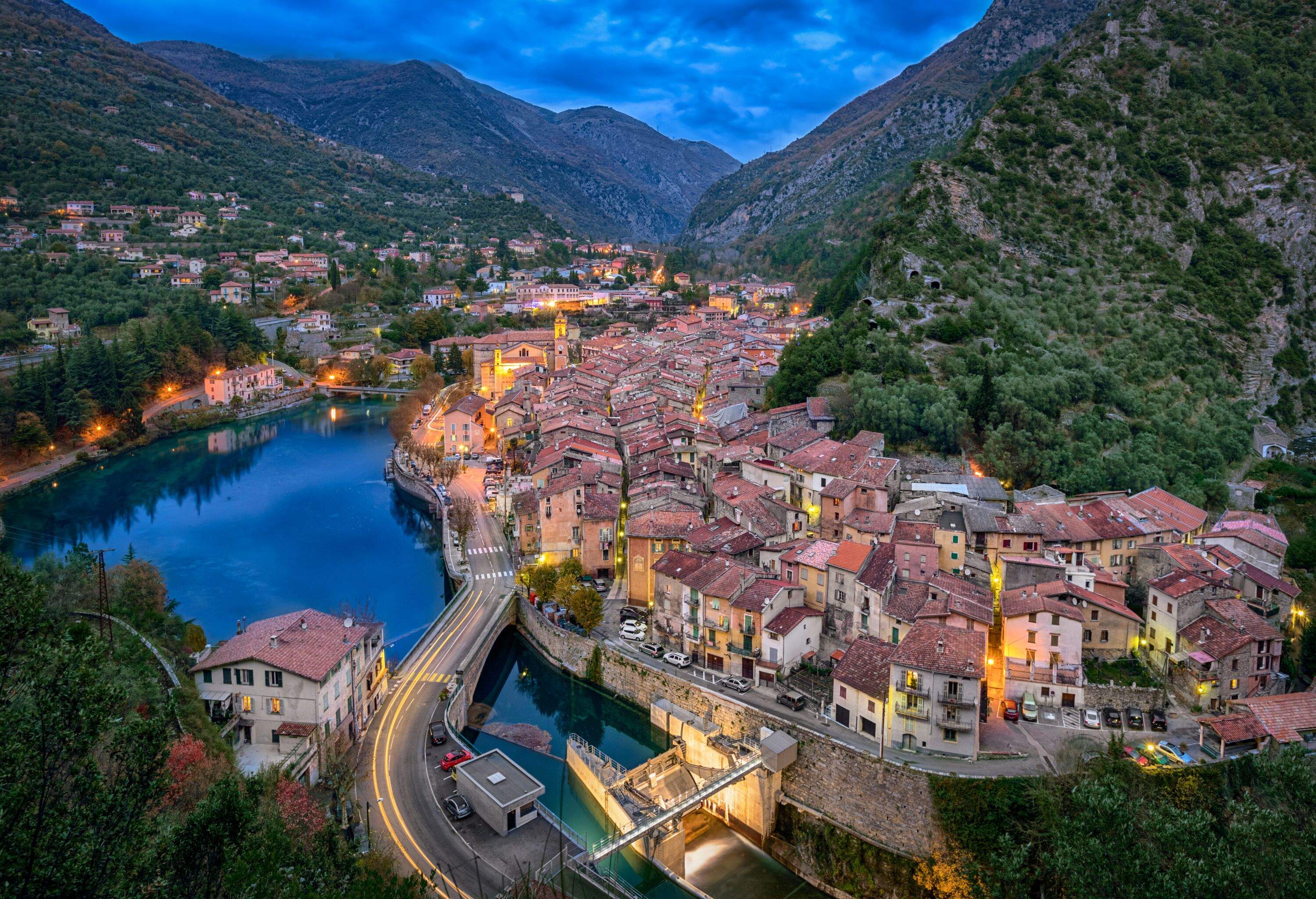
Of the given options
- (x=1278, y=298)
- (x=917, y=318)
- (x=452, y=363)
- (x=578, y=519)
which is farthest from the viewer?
(x=452, y=363)

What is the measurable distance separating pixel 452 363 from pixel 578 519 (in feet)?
113

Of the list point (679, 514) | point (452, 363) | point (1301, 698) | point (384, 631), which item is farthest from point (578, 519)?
point (452, 363)

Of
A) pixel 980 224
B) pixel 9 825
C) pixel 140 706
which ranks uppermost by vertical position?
pixel 980 224

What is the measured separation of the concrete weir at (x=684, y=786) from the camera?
14367mm

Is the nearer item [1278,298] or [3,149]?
[1278,298]

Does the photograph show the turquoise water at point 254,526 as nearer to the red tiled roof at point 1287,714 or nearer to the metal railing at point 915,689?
the metal railing at point 915,689

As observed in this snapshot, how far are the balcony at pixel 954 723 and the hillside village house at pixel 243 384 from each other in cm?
4831

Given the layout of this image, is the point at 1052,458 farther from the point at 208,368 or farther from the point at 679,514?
the point at 208,368

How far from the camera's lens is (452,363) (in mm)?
55469

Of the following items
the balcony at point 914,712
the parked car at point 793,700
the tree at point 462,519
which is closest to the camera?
the balcony at point 914,712

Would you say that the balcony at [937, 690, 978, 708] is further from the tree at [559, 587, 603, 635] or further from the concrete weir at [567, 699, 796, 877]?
the tree at [559, 587, 603, 635]

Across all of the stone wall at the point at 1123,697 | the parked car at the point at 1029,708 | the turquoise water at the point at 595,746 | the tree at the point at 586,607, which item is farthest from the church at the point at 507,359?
the stone wall at the point at 1123,697

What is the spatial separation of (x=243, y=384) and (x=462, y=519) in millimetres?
32069

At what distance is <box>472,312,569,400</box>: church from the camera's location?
4681 centimetres
